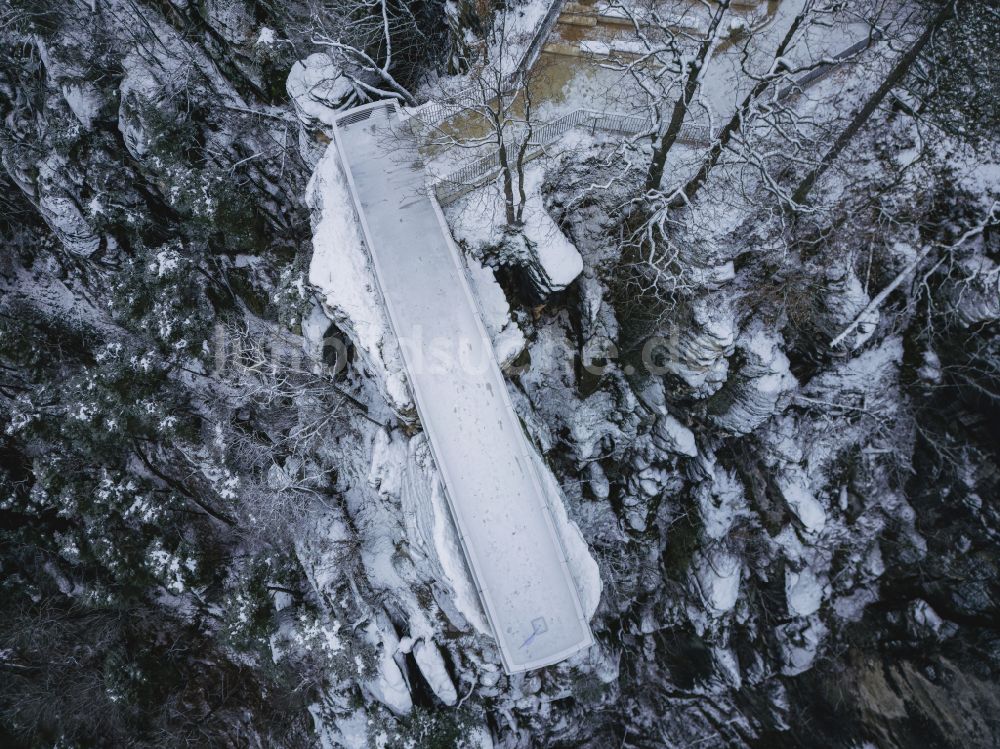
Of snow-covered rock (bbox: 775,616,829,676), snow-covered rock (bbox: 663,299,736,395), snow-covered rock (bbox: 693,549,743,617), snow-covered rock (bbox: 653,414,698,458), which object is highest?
snow-covered rock (bbox: 663,299,736,395)

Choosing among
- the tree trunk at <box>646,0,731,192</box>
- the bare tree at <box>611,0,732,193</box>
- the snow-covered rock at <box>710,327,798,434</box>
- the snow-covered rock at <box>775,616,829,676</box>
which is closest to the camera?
the tree trunk at <box>646,0,731,192</box>

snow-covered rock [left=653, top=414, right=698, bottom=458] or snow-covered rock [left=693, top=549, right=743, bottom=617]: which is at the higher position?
snow-covered rock [left=653, top=414, right=698, bottom=458]

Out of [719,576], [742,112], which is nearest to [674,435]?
[719,576]

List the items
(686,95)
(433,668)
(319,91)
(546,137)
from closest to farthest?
(686,95)
(546,137)
(319,91)
(433,668)

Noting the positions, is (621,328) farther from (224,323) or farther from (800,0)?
(224,323)

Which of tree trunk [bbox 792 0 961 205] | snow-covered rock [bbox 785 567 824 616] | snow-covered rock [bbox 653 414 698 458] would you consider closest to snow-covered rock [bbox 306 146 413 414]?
snow-covered rock [bbox 653 414 698 458]

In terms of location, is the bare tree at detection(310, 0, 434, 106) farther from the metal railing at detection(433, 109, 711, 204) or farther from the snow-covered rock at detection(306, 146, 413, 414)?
the snow-covered rock at detection(306, 146, 413, 414)

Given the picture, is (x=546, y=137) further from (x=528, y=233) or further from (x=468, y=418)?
(x=468, y=418)
